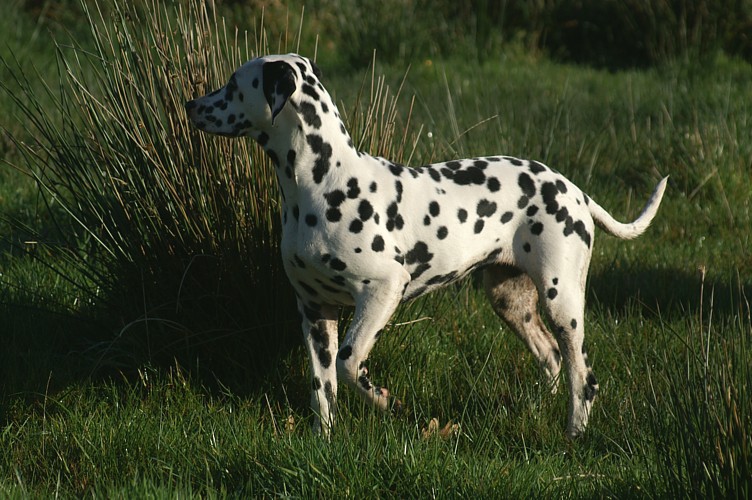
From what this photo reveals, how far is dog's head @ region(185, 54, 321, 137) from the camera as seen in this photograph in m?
3.79

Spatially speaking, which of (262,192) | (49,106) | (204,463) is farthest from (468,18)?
(204,463)

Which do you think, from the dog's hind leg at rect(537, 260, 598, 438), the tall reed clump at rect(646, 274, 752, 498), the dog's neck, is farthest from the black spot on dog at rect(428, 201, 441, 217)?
the tall reed clump at rect(646, 274, 752, 498)

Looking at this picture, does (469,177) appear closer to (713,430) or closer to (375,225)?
(375,225)

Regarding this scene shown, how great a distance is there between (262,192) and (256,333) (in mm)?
666

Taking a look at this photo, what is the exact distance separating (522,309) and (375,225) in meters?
1.04

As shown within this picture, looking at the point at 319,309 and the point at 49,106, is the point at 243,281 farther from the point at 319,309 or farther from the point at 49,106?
the point at 49,106

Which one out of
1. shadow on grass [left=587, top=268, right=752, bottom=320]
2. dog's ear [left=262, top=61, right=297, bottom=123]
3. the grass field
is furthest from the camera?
shadow on grass [left=587, top=268, right=752, bottom=320]

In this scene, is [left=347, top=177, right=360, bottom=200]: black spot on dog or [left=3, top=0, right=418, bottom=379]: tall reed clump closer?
[left=347, top=177, right=360, bottom=200]: black spot on dog

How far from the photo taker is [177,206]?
4500 mm

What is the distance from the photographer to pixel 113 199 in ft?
15.3

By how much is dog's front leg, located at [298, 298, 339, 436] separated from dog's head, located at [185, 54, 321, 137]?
0.80 m

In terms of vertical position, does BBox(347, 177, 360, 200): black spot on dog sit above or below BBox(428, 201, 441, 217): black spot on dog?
above

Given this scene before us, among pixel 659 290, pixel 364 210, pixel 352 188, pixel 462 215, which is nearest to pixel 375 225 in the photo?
pixel 364 210

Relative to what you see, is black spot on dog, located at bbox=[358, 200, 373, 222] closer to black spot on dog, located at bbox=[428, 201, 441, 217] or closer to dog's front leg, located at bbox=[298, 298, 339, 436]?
black spot on dog, located at bbox=[428, 201, 441, 217]
